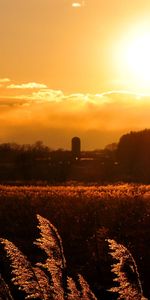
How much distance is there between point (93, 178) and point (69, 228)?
4122 centimetres

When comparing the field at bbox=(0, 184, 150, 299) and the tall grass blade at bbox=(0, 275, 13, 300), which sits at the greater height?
the tall grass blade at bbox=(0, 275, 13, 300)

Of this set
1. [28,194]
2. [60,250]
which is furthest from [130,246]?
[60,250]

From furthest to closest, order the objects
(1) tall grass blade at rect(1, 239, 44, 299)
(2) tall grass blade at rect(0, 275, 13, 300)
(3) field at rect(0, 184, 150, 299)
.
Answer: (3) field at rect(0, 184, 150, 299) → (1) tall grass blade at rect(1, 239, 44, 299) → (2) tall grass blade at rect(0, 275, 13, 300)

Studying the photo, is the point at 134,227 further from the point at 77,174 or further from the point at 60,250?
the point at 77,174

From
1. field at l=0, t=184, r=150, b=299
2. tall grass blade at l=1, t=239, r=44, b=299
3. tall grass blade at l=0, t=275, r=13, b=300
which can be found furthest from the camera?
field at l=0, t=184, r=150, b=299

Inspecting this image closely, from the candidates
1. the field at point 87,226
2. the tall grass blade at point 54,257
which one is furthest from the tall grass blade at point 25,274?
the field at point 87,226

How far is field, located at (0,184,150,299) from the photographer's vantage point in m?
18.8

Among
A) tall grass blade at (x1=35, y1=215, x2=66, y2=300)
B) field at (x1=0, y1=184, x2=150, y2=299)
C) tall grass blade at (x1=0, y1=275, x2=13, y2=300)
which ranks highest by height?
tall grass blade at (x1=35, y1=215, x2=66, y2=300)

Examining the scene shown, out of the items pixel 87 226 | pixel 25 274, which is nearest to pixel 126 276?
pixel 25 274

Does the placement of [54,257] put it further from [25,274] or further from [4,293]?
[4,293]

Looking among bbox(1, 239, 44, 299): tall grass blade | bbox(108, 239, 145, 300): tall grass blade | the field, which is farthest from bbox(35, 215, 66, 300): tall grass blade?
the field

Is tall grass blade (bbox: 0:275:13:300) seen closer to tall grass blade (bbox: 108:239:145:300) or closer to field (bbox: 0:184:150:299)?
tall grass blade (bbox: 108:239:145:300)

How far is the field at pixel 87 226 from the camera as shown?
61.8 ft

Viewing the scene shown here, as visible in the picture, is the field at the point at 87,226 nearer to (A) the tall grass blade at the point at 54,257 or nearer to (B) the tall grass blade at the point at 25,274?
→ (A) the tall grass blade at the point at 54,257
